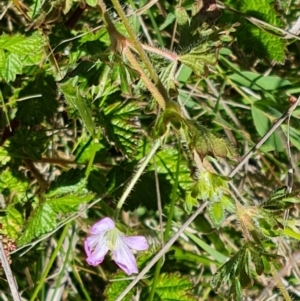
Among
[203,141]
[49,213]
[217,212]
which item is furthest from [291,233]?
[49,213]

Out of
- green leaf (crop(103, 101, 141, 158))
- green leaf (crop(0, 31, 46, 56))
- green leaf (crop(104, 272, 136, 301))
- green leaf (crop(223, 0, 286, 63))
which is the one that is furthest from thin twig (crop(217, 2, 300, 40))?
green leaf (crop(104, 272, 136, 301))

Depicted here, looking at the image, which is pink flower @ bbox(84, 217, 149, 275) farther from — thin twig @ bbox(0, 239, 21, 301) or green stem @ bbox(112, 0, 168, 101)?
green stem @ bbox(112, 0, 168, 101)

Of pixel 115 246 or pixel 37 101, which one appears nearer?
pixel 115 246

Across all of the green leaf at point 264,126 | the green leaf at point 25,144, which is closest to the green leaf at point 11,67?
the green leaf at point 25,144

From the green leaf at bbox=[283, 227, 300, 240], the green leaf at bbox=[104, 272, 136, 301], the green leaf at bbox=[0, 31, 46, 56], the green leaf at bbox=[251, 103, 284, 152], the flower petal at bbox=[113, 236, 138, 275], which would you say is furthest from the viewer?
the green leaf at bbox=[251, 103, 284, 152]

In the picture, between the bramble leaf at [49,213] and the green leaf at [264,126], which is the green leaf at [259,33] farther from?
the bramble leaf at [49,213]

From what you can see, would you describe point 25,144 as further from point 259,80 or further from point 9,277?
point 259,80

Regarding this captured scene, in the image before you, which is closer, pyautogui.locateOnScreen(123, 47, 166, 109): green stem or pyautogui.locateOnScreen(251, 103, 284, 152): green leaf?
pyautogui.locateOnScreen(123, 47, 166, 109): green stem

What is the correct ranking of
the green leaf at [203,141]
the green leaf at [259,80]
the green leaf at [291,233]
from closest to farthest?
the green leaf at [203,141], the green leaf at [291,233], the green leaf at [259,80]

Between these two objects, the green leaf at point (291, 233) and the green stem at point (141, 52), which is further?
the green leaf at point (291, 233)

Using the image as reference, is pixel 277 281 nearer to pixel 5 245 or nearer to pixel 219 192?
pixel 219 192

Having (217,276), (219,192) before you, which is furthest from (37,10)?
(217,276)
